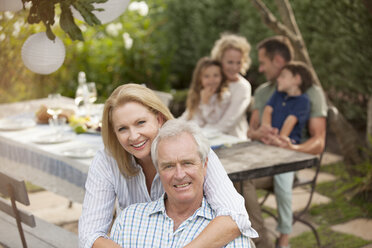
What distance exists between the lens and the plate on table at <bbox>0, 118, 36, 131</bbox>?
392 cm

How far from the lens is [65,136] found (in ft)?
12.0

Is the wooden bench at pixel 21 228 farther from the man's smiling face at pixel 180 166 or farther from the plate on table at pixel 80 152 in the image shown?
the man's smiling face at pixel 180 166

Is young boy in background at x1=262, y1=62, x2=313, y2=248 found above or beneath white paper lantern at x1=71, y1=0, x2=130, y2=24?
beneath

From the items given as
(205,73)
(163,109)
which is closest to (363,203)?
(205,73)

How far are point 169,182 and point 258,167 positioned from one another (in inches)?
35.5

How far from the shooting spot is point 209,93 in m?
4.38

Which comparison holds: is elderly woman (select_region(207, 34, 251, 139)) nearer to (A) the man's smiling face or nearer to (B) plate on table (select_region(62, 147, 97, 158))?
(B) plate on table (select_region(62, 147, 97, 158))

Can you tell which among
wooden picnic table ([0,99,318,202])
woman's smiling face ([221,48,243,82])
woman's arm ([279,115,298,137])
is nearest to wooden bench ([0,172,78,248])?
wooden picnic table ([0,99,318,202])

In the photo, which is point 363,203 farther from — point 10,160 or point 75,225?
point 10,160

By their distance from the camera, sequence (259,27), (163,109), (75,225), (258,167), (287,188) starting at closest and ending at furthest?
(163,109) < (258,167) < (287,188) < (75,225) < (259,27)

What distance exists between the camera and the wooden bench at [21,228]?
7.41 feet

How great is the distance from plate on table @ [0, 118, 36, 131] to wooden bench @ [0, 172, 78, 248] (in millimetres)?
1103

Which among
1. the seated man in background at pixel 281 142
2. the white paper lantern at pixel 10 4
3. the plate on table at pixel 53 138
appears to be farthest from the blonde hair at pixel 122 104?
the plate on table at pixel 53 138

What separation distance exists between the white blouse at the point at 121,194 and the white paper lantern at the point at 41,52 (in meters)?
0.57
